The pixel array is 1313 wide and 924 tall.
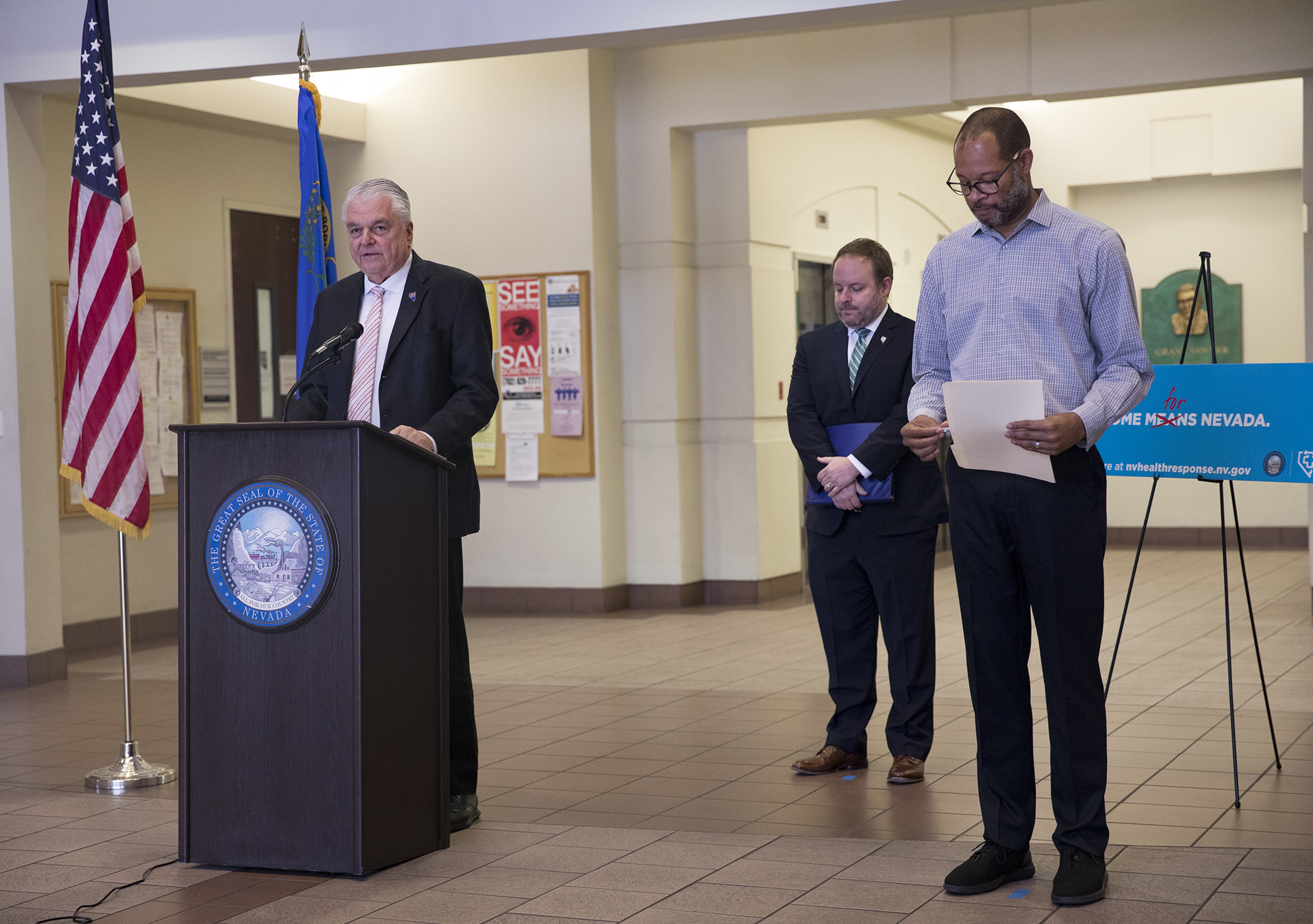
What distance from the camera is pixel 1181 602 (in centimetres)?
908

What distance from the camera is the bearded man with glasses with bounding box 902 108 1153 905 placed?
327 cm

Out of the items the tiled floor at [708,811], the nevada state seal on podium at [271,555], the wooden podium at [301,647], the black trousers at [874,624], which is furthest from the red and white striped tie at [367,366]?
the black trousers at [874,624]

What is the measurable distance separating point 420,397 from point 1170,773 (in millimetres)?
2571

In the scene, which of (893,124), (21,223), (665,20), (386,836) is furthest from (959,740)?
(893,124)

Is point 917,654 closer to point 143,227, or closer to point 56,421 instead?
point 56,421

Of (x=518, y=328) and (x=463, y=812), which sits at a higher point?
(x=518, y=328)

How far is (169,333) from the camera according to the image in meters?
8.76

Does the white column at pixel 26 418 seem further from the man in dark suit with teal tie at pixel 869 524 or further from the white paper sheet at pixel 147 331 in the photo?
the man in dark suit with teal tie at pixel 869 524

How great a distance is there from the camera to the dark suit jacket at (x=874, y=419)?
459 centimetres

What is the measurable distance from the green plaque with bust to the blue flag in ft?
27.3

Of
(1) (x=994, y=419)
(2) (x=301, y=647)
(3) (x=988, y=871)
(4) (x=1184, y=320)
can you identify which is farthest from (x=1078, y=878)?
(4) (x=1184, y=320)

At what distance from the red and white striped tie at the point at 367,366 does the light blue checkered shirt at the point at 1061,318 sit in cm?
167

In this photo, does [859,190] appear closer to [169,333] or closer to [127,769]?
[169,333]

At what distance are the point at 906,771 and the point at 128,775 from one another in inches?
101
